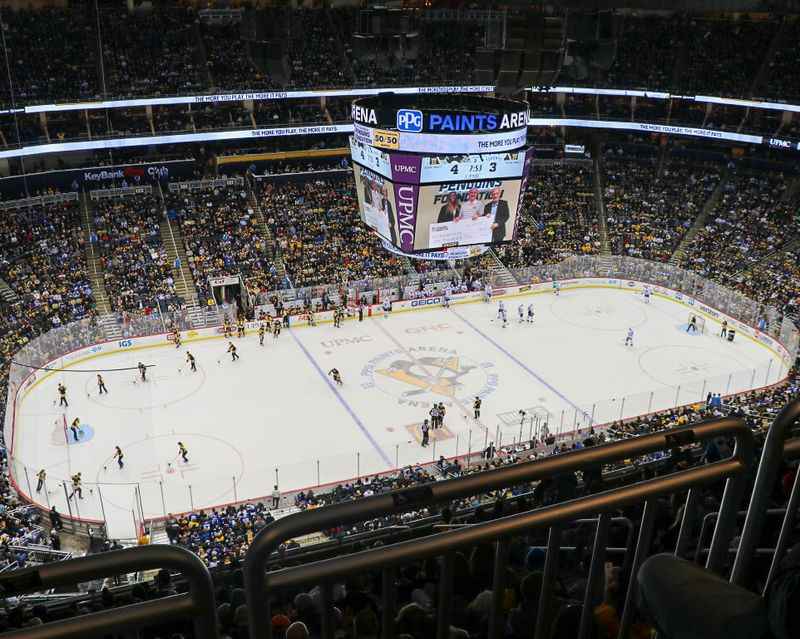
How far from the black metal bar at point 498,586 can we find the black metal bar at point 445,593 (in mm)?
166

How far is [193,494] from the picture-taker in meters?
21.5

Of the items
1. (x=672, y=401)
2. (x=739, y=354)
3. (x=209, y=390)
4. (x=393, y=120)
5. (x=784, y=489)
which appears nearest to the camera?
(x=784, y=489)

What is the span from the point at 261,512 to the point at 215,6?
35.7m

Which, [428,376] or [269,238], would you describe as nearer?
[428,376]

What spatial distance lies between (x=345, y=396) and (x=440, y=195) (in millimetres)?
8710

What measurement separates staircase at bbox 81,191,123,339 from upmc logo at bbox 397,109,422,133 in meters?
16.7

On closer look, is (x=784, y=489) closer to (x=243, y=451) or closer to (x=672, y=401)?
(x=243, y=451)

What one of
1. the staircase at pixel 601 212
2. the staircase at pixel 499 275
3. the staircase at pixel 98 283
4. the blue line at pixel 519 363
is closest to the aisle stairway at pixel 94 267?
the staircase at pixel 98 283

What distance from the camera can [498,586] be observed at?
2.74 m

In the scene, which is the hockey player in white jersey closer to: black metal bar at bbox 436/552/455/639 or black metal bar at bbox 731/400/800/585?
black metal bar at bbox 731/400/800/585

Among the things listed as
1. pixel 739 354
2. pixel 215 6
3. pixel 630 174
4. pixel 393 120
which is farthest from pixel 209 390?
pixel 630 174

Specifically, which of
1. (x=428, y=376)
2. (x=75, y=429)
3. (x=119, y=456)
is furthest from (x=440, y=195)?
(x=75, y=429)

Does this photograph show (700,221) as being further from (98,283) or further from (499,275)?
(98,283)

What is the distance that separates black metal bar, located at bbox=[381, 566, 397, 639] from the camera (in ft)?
8.39
